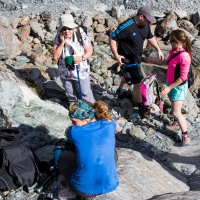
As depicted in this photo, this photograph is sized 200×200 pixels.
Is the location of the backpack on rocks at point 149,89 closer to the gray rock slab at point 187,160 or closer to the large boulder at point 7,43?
the gray rock slab at point 187,160

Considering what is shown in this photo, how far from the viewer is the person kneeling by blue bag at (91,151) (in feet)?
14.6

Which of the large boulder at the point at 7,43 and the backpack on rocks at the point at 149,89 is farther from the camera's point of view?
the large boulder at the point at 7,43

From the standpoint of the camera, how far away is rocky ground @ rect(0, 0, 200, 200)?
215 inches

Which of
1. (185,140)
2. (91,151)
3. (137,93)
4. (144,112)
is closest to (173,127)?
(185,140)

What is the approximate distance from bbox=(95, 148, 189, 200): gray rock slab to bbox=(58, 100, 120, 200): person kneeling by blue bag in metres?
0.36

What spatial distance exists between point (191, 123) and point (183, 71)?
7.24 feet

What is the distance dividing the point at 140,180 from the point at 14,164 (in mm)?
1970

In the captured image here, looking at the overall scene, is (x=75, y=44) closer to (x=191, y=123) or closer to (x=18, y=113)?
(x=18, y=113)

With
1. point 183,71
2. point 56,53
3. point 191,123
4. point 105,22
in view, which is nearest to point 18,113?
point 56,53

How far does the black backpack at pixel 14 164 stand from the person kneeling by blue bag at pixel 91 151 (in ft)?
2.14

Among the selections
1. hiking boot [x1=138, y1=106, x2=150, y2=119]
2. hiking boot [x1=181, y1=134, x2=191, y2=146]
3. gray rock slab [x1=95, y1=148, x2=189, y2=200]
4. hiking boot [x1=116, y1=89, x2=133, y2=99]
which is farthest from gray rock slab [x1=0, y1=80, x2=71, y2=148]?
hiking boot [x1=181, y1=134, x2=191, y2=146]

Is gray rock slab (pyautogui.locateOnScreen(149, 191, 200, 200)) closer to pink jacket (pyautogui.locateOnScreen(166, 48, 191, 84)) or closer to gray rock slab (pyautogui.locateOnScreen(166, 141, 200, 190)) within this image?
gray rock slab (pyautogui.locateOnScreen(166, 141, 200, 190))

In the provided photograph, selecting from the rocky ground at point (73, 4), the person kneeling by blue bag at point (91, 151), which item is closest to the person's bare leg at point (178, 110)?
the person kneeling by blue bag at point (91, 151)

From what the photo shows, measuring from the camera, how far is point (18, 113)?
6480 millimetres
